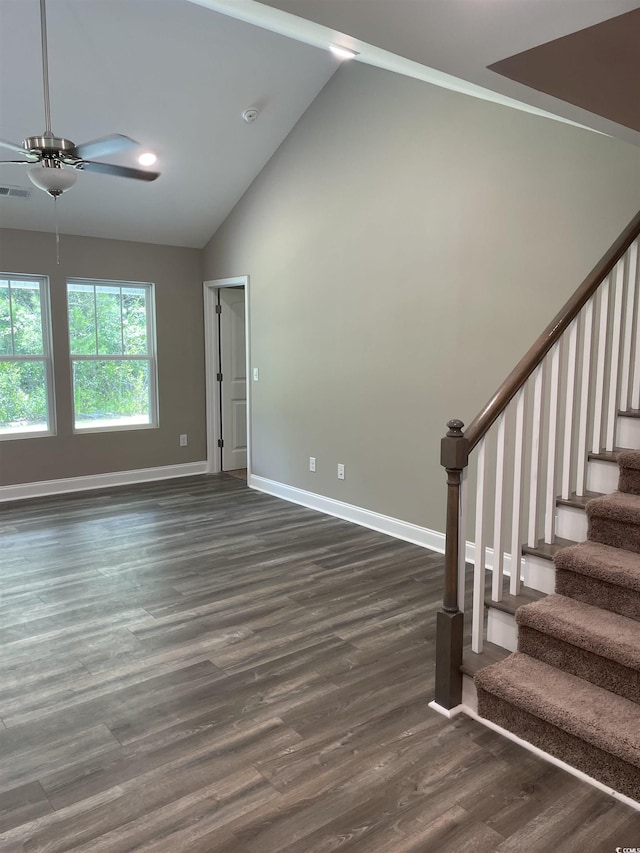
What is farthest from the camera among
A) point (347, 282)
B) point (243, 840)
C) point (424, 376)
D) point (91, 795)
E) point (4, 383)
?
point (4, 383)

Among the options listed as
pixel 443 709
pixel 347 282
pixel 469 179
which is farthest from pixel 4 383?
pixel 443 709

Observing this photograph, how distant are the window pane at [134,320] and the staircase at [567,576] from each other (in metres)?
4.76

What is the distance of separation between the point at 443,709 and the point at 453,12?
7.80 feet

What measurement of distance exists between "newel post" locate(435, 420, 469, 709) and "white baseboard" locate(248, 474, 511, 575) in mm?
1549

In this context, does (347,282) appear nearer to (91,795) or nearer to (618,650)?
(618,650)

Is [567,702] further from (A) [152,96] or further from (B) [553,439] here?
(A) [152,96]

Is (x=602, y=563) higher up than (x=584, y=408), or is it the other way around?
(x=584, y=408)

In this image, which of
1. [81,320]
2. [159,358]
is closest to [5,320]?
[81,320]

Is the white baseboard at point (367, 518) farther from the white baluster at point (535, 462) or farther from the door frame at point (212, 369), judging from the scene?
the white baluster at point (535, 462)

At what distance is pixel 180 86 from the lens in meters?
4.57

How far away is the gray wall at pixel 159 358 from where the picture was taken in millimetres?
5809

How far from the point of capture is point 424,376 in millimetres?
4328

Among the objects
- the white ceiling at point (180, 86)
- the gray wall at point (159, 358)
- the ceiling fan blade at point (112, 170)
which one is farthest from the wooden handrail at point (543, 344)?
the gray wall at point (159, 358)

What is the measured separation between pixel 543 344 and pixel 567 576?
37.3 inches
